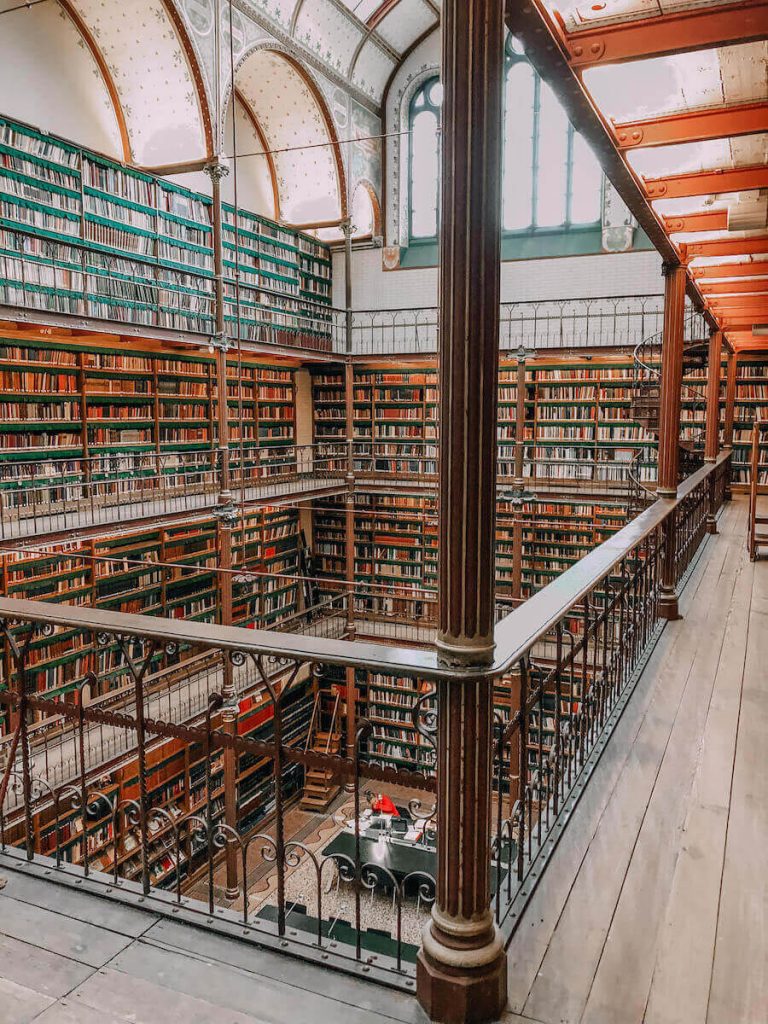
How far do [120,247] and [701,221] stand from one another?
6045mm

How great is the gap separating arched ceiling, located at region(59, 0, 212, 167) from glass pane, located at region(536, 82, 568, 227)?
17.8 ft

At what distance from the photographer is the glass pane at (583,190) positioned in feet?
35.6

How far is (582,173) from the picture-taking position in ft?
35.9

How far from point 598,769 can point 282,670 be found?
6706 millimetres

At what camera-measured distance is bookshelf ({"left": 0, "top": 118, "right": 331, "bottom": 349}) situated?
6656 millimetres

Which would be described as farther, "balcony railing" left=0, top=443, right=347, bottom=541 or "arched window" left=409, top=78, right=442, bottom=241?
"arched window" left=409, top=78, right=442, bottom=241

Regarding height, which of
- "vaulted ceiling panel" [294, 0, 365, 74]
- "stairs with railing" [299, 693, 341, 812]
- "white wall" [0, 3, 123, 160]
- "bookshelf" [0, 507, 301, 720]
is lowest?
"stairs with railing" [299, 693, 341, 812]

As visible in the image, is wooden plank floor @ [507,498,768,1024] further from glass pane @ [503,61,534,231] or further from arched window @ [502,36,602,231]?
glass pane @ [503,61,534,231]

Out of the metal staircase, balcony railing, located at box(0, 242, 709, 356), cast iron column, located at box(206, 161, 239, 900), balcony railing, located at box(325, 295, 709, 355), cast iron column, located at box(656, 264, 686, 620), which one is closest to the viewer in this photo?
cast iron column, located at box(656, 264, 686, 620)

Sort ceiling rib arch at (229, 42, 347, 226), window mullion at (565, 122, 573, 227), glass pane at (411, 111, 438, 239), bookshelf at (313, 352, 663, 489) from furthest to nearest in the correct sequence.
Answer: glass pane at (411, 111, 438, 239), window mullion at (565, 122, 573, 227), bookshelf at (313, 352, 663, 489), ceiling rib arch at (229, 42, 347, 226)

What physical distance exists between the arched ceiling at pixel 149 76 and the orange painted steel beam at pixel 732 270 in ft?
16.8

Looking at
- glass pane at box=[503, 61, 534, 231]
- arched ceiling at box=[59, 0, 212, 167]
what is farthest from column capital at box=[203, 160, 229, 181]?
glass pane at box=[503, 61, 534, 231]

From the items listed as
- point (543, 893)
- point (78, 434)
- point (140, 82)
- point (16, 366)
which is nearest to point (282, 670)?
point (78, 434)

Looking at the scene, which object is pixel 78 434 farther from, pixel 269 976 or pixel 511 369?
pixel 269 976
